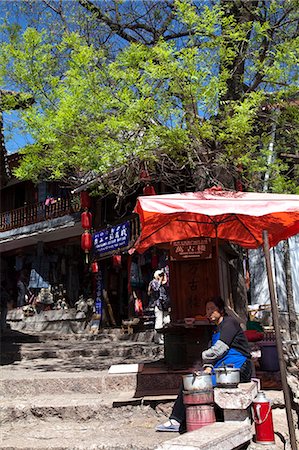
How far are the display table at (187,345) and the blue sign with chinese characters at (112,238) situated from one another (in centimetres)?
746

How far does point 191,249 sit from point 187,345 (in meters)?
1.57

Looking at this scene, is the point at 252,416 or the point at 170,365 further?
the point at 170,365

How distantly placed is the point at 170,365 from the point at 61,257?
1322cm

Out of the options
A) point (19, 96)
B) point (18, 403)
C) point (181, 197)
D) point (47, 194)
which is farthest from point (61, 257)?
point (181, 197)

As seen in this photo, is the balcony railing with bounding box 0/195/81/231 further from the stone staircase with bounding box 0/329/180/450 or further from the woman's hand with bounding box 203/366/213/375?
the woman's hand with bounding box 203/366/213/375

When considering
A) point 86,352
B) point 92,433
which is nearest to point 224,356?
point 92,433

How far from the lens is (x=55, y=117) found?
24.3 ft

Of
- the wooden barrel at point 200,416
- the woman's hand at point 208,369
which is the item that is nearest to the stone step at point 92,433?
the wooden barrel at point 200,416

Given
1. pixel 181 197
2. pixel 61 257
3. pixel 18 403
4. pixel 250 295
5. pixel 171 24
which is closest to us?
pixel 181 197

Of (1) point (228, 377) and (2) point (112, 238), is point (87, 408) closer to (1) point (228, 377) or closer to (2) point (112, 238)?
(1) point (228, 377)

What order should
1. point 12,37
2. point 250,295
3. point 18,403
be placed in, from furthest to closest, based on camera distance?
point 250,295, point 12,37, point 18,403

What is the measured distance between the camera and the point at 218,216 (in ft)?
22.6

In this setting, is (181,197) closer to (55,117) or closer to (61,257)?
(55,117)

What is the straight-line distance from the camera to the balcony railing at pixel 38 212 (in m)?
18.0
